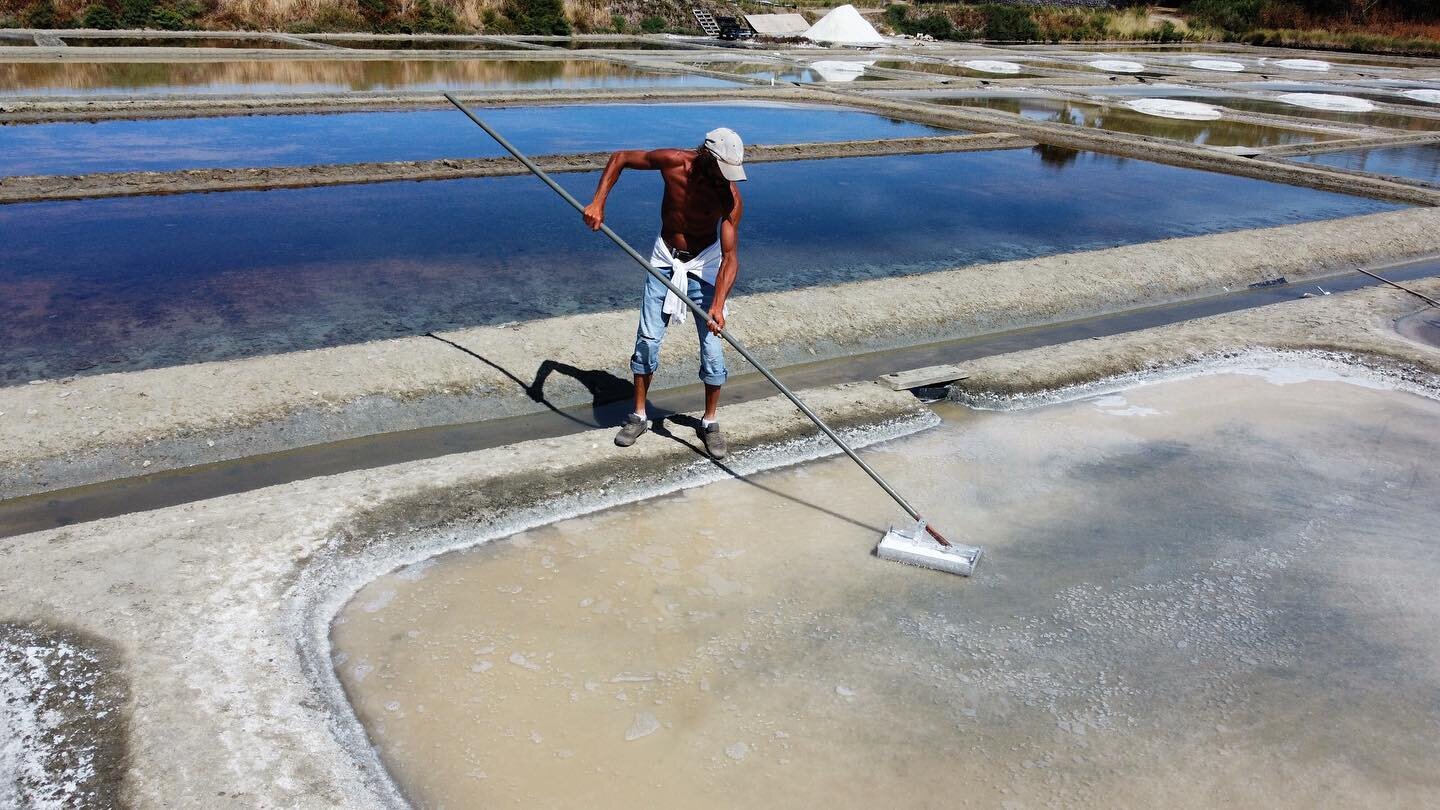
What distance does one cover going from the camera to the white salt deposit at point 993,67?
2267 centimetres

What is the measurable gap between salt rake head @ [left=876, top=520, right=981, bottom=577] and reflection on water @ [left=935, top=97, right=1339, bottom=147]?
505 inches

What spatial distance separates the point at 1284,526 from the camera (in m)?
3.88

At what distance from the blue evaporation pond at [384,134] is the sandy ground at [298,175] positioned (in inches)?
25.0

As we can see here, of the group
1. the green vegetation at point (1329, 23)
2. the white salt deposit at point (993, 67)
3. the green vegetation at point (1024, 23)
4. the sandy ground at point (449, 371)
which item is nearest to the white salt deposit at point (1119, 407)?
the sandy ground at point (449, 371)

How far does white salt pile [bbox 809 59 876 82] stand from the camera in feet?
64.8

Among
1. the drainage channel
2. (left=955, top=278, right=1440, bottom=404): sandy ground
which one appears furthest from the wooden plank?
the drainage channel

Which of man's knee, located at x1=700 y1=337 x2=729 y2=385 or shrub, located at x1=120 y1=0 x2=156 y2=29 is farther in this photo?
shrub, located at x1=120 y1=0 x2=156 y2=29

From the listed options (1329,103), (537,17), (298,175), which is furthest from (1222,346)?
(537,17)

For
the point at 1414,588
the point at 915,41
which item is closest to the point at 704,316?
the point at 1414,588

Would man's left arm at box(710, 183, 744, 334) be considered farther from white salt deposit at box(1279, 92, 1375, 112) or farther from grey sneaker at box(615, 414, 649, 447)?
white salt deposit at box(1279, 92, 1375, 112)

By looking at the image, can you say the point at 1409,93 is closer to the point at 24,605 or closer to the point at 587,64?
the point at 587,64

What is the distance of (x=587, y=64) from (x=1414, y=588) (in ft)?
60.4

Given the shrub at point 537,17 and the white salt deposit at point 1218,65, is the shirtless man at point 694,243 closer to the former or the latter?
the shrub at point 537,17

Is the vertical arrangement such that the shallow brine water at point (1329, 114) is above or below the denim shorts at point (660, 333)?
above
